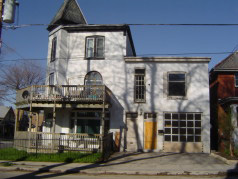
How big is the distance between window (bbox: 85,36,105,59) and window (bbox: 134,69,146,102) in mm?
3137

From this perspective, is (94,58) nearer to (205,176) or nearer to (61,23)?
(61,23)

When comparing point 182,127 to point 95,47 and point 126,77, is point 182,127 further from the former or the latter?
point 95,47

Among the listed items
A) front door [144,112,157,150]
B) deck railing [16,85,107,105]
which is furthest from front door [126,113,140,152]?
deck railing [16,85,107,105]

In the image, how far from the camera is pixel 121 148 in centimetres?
1778

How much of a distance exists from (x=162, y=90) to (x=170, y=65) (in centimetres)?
191

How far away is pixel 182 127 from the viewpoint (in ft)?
58.3

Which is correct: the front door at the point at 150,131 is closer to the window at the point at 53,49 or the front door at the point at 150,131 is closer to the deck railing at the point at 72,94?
the deck railing at the point at 72,94

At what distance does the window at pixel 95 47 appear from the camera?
762 inches

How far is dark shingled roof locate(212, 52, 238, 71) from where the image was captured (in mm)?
19312

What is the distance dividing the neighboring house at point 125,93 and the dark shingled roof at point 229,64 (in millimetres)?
2308

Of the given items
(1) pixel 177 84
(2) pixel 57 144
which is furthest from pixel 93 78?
(1) pixel 177 84

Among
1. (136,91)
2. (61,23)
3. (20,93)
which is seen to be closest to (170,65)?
(136,91)

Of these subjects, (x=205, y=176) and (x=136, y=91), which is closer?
(x=205, y=176)

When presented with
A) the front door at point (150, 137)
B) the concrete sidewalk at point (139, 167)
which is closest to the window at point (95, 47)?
the front door at point (150, 137)
